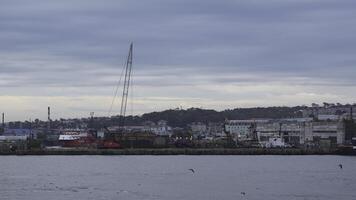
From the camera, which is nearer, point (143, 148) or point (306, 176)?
point (306, 176)

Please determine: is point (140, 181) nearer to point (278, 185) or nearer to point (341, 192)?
point (278, 185)

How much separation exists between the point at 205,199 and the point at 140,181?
18.7 m

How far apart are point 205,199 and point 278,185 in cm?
1483

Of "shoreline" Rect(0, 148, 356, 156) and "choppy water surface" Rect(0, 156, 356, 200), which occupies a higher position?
"shoreline" Rect(0, 148, 356, 156)

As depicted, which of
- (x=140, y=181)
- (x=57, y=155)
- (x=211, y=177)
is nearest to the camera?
(x=140, y=181)

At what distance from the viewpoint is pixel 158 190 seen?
192 feet

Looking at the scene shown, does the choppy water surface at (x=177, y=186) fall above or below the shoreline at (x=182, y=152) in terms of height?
below

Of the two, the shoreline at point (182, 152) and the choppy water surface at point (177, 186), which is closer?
the choppy water surface at point (177, 186)

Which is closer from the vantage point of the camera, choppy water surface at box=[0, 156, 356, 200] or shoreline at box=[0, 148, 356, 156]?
choppy water surface at box=[0, 156, 356, 200]

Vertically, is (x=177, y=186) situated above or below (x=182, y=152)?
below

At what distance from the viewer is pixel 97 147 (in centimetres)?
15425

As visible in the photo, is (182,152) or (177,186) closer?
(177,186)

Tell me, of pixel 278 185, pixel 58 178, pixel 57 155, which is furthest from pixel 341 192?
pixel 57 155

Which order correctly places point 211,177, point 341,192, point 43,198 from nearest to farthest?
1. point 43,198
2. point 341,192
3. point 211,177
